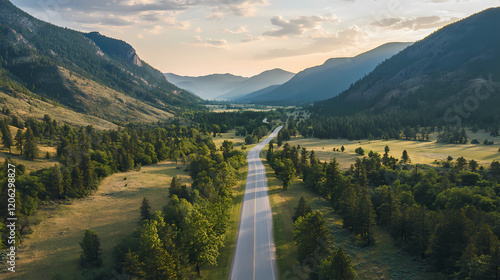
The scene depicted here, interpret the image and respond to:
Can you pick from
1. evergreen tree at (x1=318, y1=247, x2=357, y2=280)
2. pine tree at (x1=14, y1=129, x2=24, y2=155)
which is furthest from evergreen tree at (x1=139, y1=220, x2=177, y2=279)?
pine tree at (x1=14, y1=129, x2=24, y2=155)

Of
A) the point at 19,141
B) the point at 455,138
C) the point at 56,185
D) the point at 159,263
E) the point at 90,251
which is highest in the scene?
the point at 19,141

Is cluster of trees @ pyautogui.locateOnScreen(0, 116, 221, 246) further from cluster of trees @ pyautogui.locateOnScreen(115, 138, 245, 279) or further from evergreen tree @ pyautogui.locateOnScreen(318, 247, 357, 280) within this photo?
evergreen tree @ pyautogui.locateOnScreen(318, 247, 357, 280)

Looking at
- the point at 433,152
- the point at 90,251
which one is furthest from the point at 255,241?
the point at 433,152

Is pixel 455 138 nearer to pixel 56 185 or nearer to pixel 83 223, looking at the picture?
pixel 83 223

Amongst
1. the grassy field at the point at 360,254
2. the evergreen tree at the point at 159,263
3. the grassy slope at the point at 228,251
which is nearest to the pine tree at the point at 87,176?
the grassy slope at the point at 228,251

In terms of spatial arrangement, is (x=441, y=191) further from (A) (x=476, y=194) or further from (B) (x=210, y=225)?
(B) (x=210, y=225)

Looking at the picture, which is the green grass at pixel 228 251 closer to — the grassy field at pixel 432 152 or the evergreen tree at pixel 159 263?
the evergreen tree at pixel 159 263

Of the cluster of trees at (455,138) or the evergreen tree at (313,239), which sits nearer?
the evergreen tree at (313,239)
